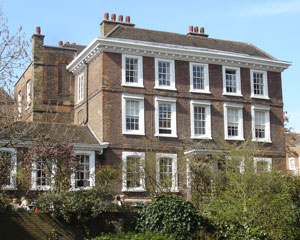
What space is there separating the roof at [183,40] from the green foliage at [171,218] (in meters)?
14.9

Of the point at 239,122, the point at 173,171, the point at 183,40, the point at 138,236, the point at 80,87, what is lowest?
the point at 138,236

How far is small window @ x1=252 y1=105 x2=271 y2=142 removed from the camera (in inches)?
1254

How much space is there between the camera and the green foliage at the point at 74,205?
16.5 meters

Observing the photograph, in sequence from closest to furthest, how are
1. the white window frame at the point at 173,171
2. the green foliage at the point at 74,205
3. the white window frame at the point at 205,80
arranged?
the green foliage at the point at 74,205 → the white window frame at the point at 173,171 → the white window frame at the point at 205,80

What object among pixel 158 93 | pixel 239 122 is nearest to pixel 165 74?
pixel 158 93

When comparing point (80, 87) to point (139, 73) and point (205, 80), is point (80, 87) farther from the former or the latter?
point (205, 80)

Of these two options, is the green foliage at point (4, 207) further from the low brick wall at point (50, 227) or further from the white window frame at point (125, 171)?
the white window frame at point (125, 171)

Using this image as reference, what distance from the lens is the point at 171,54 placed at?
29906 mm

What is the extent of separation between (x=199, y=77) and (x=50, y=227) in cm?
1689

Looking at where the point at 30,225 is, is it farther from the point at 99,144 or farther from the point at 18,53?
the point at 99,144

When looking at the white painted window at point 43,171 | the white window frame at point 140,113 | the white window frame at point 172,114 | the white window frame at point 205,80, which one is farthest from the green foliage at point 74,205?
the white window frame at point 205,80

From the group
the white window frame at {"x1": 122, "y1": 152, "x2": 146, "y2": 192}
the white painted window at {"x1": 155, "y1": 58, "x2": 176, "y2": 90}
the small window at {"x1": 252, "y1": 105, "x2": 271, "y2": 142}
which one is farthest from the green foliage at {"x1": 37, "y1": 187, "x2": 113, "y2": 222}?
the small window at {"x1": 252, "y1": 105, "x2": 271, "y2": 142}

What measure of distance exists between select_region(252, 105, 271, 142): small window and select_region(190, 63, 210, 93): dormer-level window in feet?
12.0

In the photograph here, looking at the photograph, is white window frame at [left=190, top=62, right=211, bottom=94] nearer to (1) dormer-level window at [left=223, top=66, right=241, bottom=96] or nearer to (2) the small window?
(1) dormer-level window at [left=223, top=66, right=241, bottom=96]
